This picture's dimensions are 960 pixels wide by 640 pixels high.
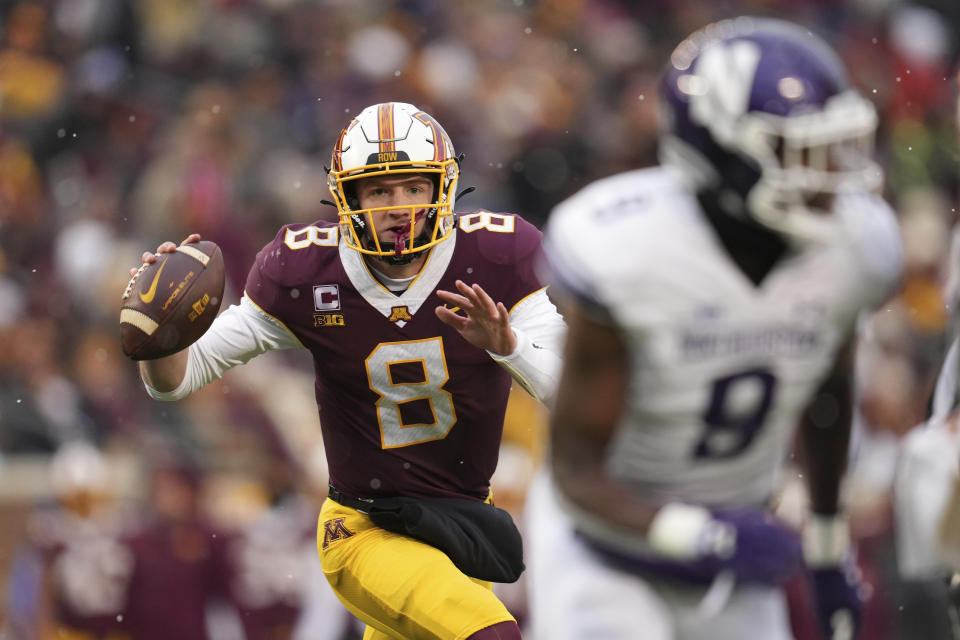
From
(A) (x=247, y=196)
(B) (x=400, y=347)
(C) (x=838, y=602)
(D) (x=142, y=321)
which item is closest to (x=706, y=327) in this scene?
(C) (x=838, y=602)

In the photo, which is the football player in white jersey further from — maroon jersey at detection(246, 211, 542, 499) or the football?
the football

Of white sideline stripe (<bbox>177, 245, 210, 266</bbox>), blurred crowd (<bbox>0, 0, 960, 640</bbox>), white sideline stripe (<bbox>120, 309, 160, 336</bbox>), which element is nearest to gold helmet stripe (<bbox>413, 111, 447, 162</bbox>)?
white sideline stripe (<bbox>177, 245, 210, 266</bbox>)

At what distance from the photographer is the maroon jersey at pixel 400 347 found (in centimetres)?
429

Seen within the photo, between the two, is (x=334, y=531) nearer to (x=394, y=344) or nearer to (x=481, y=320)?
(x=394, y=344)

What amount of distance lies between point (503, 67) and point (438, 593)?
7033 mm

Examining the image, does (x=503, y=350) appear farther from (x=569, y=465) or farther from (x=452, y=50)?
(x=452, y=50)

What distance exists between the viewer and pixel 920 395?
29.2 ft

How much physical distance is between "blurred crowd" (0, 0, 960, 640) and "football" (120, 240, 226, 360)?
133 inches

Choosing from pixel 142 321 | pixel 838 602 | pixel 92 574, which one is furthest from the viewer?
pixel 92 574

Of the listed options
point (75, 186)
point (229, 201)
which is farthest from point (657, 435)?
point (75, 186)

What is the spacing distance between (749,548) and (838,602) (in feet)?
1.69

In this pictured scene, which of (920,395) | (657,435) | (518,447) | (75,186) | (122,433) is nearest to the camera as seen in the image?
(657,435)

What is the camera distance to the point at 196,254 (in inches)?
169

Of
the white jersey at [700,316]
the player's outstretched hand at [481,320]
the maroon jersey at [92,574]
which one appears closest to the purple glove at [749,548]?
the white jersey at [700,316]
